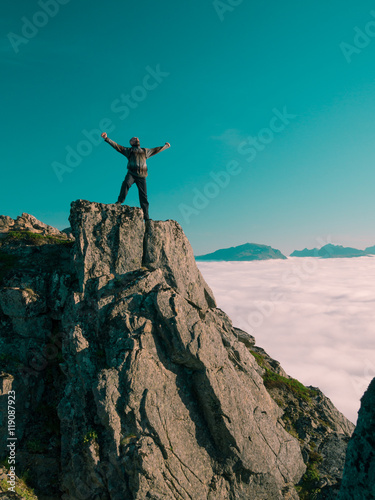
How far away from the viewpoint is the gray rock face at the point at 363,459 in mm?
6934

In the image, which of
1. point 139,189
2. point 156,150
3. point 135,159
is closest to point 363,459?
point 139,189

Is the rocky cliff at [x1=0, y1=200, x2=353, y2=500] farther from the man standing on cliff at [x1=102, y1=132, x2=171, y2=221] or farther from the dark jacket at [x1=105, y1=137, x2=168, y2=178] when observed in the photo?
the dark jacket at [x1=105, y1=137, x2=168, y2=178]

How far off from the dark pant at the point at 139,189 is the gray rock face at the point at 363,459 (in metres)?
18.3

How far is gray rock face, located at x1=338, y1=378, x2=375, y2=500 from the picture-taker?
22.7ft

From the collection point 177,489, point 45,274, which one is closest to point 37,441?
point 177,489

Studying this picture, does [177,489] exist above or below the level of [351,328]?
above

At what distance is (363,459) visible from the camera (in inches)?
283

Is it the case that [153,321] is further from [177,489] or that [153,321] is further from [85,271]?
[177,489]

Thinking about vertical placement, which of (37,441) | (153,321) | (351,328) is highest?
(153,321)

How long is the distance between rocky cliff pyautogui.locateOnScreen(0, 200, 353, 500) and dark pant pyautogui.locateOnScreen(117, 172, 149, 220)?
1407 millimetres

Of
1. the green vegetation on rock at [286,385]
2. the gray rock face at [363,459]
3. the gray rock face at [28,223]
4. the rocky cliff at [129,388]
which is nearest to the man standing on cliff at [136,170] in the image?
the rocky cliff at [129,388]

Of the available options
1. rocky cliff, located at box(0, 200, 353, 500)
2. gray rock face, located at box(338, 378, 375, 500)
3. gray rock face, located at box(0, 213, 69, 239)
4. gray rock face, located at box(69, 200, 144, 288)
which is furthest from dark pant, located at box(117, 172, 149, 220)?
gray rock face, located at box(0, 213, 69, 239)

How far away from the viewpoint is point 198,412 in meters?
15.7

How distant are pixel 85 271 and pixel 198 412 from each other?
444 inches
